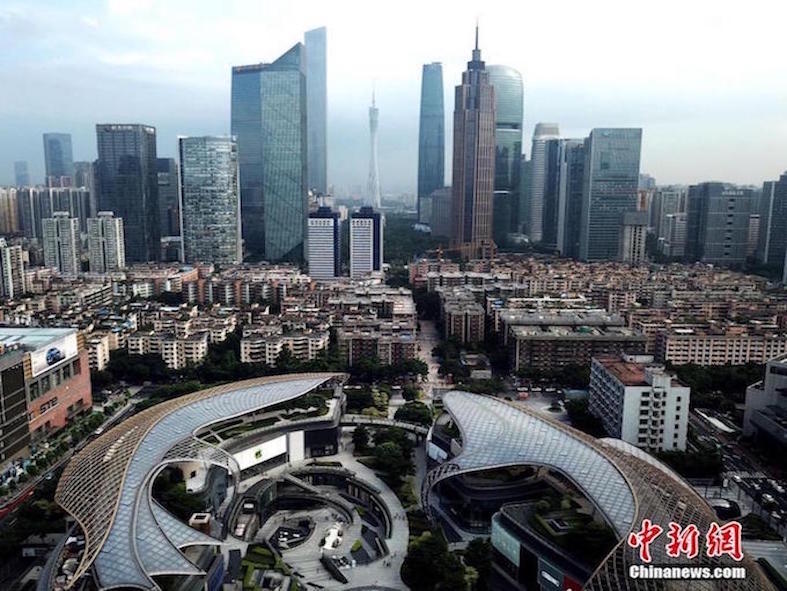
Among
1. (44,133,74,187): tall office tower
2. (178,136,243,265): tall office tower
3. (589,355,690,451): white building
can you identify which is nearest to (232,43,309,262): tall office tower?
(178,136,243,265): tall office tower

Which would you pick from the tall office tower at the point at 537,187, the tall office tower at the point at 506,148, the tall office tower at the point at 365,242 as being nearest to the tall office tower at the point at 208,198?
the tall office tower at the point at 365,242

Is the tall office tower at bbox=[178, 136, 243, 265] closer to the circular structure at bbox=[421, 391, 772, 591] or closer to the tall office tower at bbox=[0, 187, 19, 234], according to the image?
the tall office tower at bbox=[0, 187, 19, 234]

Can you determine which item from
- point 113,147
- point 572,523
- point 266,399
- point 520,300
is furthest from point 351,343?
point 113,147

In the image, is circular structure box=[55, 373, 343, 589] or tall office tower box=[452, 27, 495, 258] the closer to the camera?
circular structure box=[55, 373, 343, 589]

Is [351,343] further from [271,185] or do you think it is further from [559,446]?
[271,185]

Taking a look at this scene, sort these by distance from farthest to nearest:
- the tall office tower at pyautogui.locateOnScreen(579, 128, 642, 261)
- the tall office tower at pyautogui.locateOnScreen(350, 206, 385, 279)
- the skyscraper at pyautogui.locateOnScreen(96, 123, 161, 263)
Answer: the tall office tower at pyautogui.locateOnScreen(579, 128, 642, 261), the skyscraper at pyautogui.locateOnScreen(96, 123, 161, 263), the tall office tower at pyautogui.locateOnScreen(350, 206, 385, 279)
